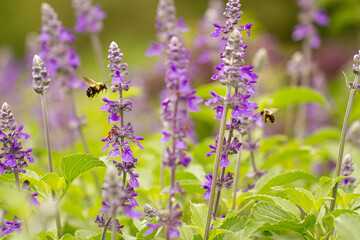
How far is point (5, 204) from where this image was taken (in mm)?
2416

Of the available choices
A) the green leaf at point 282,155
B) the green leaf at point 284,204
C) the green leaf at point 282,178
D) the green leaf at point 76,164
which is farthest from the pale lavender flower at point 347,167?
the green leaf at point 76,164

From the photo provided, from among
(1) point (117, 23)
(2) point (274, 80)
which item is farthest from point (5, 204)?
(1) point (117, 23)

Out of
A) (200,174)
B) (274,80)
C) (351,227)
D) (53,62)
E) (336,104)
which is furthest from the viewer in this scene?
(274,80)

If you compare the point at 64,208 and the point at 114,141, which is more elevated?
the point at 114,141

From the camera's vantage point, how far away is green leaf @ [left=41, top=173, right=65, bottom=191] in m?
2.33

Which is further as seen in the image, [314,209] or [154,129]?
[154,129]

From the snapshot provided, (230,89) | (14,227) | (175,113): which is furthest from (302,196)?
(14,227)

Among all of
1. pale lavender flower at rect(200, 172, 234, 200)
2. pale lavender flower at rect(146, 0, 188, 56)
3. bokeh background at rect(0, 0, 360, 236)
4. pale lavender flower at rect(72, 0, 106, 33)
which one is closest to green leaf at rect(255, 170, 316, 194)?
pale lavender flower at rect(200, 172, 234, 200)

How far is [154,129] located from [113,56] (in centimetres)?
471

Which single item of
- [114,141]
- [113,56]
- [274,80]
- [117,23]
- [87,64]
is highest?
[117,23]

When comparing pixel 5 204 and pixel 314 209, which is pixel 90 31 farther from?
pixel 314 209

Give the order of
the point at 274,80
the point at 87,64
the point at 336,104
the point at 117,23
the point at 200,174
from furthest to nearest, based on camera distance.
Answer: the point at 117,23 → the point at 87,64 → the point at 274,80 → the point at 336,104 → the point at 200,174

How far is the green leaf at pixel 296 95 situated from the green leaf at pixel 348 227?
5.70 feet

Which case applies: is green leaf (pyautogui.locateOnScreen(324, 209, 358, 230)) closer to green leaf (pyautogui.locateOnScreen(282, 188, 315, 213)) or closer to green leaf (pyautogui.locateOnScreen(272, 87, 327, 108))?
green leaf (pyautogui.locateOnScreen(282, 188, 315, 213))
